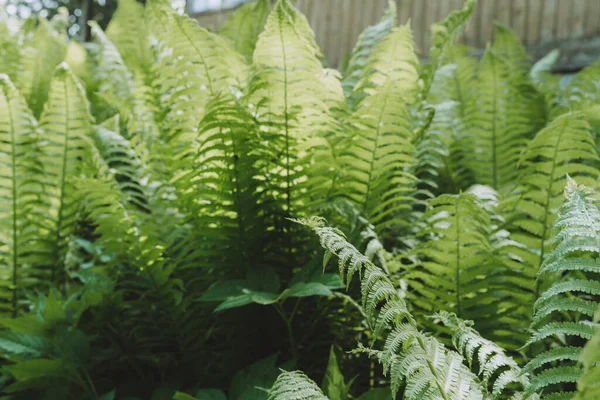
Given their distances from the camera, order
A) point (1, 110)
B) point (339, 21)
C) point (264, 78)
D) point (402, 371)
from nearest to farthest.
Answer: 1. point (402, 371)
2. point (264, 78)
3. point (1, 110)
4. point (339, 21)

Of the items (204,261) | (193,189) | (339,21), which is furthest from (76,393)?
(339,21)

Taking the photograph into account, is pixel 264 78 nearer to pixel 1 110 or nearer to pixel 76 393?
pixel 1 110

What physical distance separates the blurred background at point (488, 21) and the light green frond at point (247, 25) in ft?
6.53

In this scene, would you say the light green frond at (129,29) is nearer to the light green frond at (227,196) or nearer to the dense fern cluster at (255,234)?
the dense fern cluster at (255,234)

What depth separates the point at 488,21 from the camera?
4836 millimetres

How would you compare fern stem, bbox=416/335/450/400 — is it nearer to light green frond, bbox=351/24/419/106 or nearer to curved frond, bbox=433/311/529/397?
curved frond, bbox=433/311/529/397

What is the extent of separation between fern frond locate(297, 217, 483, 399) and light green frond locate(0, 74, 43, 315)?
3.01 ft

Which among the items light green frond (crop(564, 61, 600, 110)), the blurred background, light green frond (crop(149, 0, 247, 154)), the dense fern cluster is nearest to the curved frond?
the dense fern cluster

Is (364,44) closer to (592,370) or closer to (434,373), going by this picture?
(434,373)

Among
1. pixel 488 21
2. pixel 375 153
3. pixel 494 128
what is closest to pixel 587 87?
pixel 494 128

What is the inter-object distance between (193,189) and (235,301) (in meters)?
0.29

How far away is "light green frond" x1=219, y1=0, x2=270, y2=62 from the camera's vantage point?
1841 millimetres

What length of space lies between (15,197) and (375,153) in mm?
818

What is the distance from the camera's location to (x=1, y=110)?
1285mm
